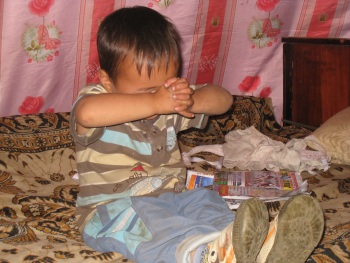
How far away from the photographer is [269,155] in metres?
2.09

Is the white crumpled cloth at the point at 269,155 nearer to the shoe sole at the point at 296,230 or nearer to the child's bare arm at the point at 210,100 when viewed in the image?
the child's bare arm at the point at 210,100

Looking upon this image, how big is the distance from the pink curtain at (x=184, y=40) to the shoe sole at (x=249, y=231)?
1.33 meters

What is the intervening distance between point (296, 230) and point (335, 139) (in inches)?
46.3

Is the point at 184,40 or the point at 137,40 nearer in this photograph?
the point at 137,40

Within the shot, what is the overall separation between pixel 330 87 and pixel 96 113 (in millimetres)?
1667

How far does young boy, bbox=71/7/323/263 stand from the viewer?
1075 millimetres

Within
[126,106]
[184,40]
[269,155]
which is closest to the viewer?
[126,106]

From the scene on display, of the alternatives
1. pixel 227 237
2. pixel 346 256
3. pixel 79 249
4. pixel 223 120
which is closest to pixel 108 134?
pixel 79 249

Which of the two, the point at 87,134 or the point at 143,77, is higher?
the point at 143,77

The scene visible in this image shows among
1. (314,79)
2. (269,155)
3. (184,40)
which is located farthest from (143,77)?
(314,79)

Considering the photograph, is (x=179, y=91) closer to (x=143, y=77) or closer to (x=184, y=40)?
(x=143, y=77)

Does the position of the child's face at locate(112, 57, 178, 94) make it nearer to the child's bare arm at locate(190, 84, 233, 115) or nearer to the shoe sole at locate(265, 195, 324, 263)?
the child's bare arm at locate(190, 84, 233, 115)

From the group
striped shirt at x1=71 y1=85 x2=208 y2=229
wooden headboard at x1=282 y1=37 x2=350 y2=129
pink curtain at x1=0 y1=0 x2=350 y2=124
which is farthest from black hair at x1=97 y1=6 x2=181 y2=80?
wooden headboard at x1=282 y1=37 x2=350 y2=129

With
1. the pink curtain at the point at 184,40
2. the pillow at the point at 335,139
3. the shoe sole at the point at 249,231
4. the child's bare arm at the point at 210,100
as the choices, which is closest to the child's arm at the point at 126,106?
the child's bare arm at the point at 210,100
